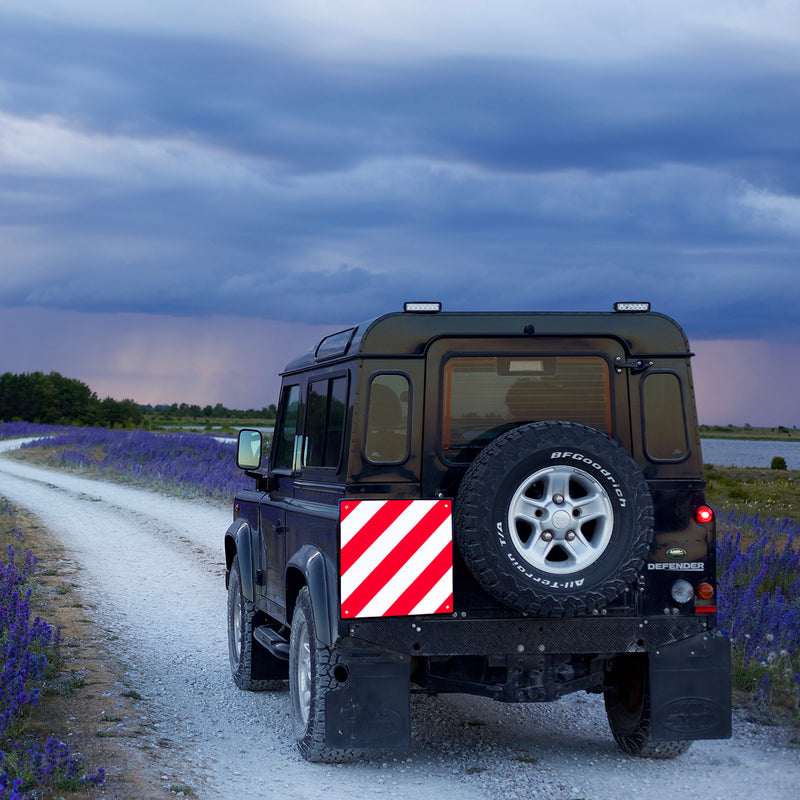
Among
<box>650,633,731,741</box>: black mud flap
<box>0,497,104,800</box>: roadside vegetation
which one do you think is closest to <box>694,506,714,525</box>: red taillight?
<box>650,633,731,741</box>: black mud flap

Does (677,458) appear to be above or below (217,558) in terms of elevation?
above

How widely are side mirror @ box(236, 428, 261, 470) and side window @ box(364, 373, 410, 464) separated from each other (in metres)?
2.01

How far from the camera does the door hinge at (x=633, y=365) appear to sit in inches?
230

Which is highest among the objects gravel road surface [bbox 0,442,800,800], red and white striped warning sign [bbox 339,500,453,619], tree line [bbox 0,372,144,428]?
tree line [bbox 0,372,144,428]

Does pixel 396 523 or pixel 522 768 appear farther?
pixel 522 768

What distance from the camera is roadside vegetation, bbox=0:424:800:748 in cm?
766

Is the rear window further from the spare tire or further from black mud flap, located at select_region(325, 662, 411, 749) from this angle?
black mud flap, located at select_region(325, 662, 411, 749)

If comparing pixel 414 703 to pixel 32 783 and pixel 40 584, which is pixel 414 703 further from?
pixel 40 584

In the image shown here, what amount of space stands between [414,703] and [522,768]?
5.33 ft

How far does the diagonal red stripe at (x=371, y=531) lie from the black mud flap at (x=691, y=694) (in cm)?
174

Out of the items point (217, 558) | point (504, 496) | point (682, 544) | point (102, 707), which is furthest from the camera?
point (217, 558)

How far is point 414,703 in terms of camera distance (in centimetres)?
742

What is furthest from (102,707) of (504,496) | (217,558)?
(217,558)

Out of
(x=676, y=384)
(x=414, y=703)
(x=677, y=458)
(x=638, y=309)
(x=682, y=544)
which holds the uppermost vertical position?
(x=638, y=309)
